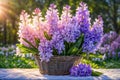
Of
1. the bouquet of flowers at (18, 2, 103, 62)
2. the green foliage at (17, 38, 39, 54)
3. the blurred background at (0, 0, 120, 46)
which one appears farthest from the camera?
the blurred background at (0, 0, 120, 46)

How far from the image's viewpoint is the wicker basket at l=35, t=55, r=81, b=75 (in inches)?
262

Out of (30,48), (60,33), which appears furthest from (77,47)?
(30,48)

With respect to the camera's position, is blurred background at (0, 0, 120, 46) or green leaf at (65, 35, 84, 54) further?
blurred background at (0, 0, 120, 46)

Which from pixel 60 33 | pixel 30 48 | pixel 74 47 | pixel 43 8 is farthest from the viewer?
pixel 43 8

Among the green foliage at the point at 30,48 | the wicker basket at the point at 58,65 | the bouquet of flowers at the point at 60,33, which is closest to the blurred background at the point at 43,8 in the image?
the green foliage at the point at 30,48

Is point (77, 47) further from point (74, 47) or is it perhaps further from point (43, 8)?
point (43, 8)

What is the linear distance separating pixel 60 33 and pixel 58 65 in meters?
0.53

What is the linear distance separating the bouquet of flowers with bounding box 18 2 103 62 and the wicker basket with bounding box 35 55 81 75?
0.10 m

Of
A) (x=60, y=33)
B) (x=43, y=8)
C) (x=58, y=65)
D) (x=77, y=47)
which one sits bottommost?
(x=58, y=65)

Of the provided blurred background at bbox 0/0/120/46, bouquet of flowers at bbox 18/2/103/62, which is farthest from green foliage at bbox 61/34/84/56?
blurred background at bbox 0/0/120/46

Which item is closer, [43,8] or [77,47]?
[77,47]

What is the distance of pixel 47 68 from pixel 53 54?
9.9 inches

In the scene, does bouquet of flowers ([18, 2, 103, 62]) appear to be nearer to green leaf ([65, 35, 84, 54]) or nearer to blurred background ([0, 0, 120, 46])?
green leaf ([65, 35, 84, 54])

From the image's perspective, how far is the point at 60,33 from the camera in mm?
6605
